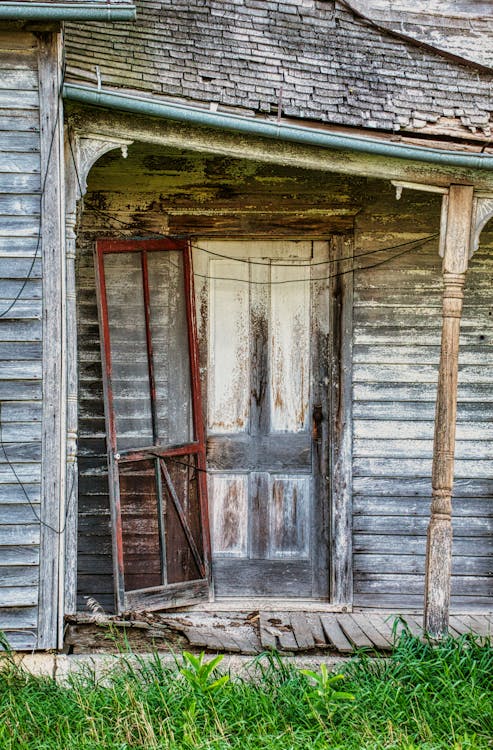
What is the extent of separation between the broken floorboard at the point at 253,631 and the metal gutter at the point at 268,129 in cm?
273

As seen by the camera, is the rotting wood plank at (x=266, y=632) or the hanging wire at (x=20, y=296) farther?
the rotting wood plank at (x=266, y=632)

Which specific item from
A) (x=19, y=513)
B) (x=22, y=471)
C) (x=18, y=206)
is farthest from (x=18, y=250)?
(x=19, y=513)

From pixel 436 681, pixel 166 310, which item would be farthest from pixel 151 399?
pixel 436 681

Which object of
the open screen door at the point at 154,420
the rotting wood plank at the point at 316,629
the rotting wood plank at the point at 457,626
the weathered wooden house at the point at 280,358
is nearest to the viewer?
the rotting wood plank at the point at 316,629

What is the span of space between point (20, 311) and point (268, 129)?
5.82 feet

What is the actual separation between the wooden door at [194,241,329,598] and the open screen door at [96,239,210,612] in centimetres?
18

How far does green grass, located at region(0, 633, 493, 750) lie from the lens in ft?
13.9

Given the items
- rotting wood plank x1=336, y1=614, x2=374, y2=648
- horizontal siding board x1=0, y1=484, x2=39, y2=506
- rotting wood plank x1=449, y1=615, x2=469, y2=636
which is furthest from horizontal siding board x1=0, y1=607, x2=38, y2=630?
rotting wood plank x1=449, y1=615, x2=469, y2=636

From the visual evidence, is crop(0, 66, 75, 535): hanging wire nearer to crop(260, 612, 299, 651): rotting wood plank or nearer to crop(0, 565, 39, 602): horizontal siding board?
crop(0, 565, 39, 602): horizontal siding board

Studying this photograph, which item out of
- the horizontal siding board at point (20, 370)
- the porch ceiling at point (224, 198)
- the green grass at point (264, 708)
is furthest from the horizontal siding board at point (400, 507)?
the horizontal siding board at point (20, 370)

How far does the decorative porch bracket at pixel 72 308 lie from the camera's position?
17.3 feet

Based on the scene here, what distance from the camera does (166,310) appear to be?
664 centimetres

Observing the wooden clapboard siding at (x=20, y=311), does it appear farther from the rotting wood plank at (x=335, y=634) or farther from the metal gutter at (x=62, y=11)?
the rotting wood plank at (x=335, y=634)

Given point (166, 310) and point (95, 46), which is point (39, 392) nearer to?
point (166, 310)
